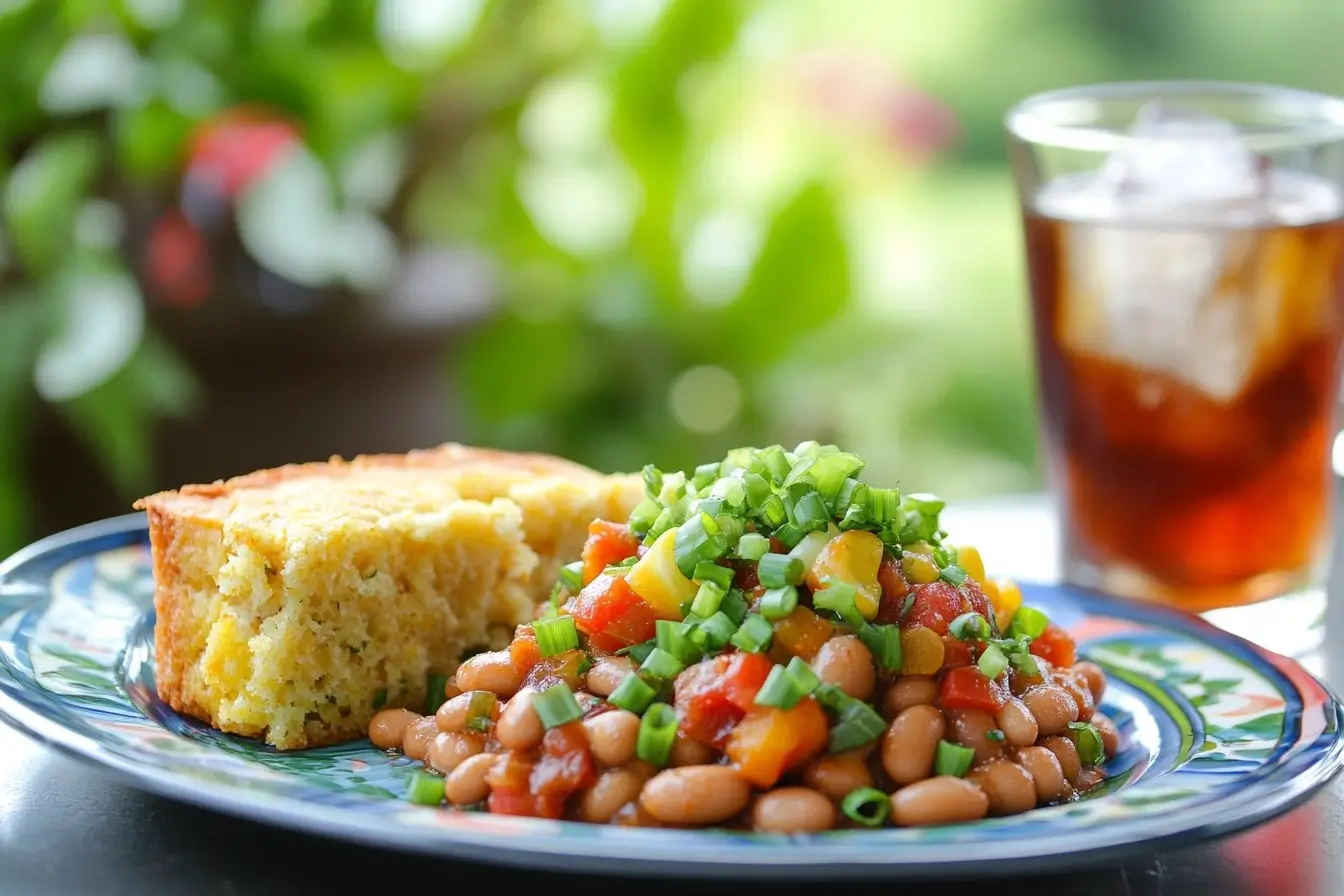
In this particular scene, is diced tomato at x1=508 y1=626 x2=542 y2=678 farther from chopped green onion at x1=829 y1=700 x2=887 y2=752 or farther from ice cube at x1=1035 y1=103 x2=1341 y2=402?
ice cube at x1=1035 y1=103 x2=1341 y2=402

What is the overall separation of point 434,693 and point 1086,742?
882mm

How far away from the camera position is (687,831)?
5.31 feet

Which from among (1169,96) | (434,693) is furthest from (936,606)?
(1169,96)

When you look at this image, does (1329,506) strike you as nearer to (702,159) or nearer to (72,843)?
(72,843)

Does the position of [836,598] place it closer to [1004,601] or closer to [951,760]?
[951,760]

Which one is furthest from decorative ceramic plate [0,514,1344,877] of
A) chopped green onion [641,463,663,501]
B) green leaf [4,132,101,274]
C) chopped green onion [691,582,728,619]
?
green leaf [4,132,101,274]

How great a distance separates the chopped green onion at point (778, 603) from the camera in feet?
5.88

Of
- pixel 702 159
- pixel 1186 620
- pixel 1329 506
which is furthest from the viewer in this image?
pixel 702 159

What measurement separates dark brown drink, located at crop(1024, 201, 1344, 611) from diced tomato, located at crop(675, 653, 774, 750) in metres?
1.20

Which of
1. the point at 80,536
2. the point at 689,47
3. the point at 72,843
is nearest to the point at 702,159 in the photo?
the point at 689,47

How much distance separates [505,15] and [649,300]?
895mm

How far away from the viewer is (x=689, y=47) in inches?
179

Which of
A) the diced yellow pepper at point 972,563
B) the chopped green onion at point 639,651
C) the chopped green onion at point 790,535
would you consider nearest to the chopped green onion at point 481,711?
the chopped green onion at point 639,651

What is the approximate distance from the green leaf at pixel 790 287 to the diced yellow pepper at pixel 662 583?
280 centimetres
